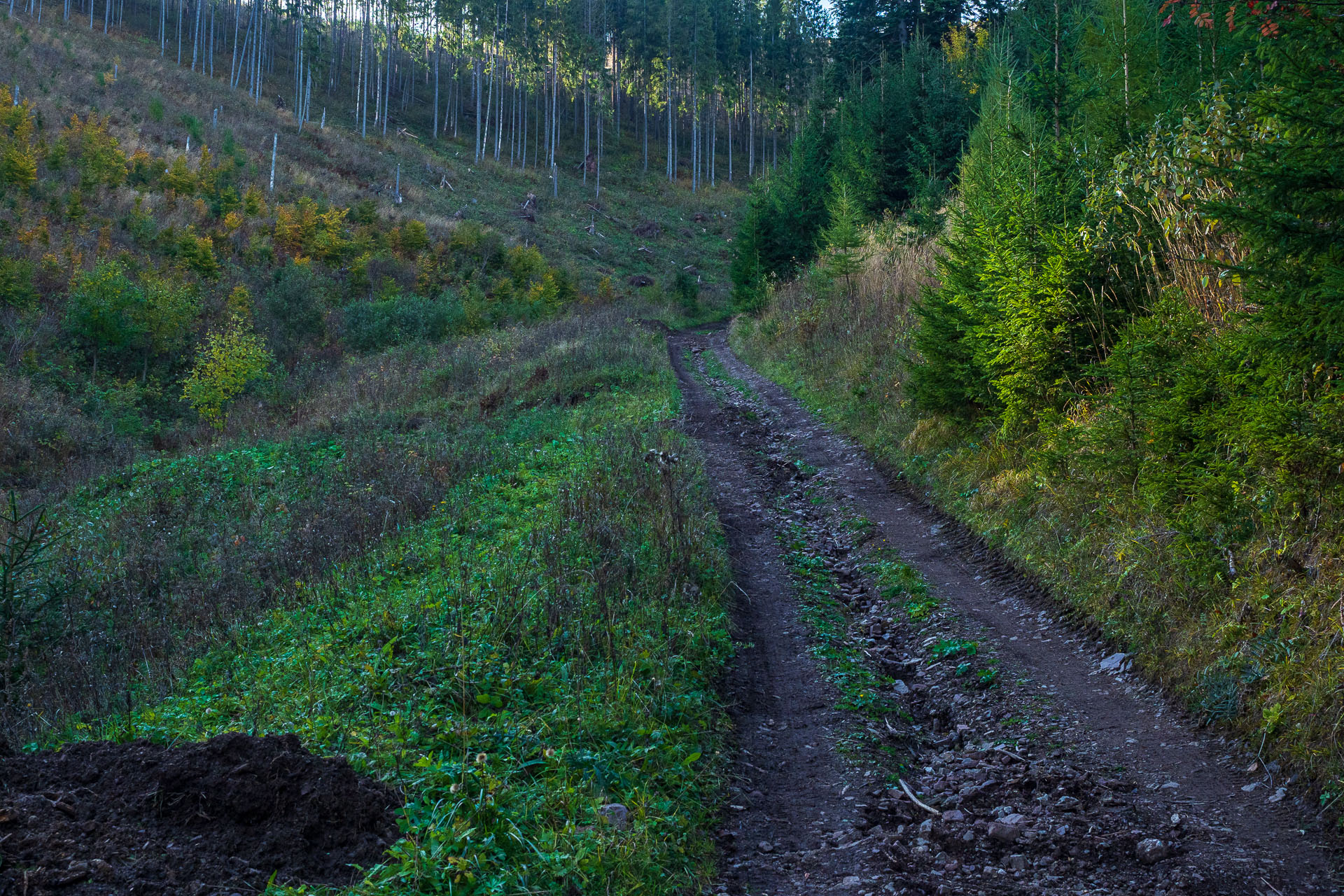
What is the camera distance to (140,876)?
3211 mm

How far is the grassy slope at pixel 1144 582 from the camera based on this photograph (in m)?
4.53

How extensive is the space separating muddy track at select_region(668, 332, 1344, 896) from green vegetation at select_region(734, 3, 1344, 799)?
37 cm

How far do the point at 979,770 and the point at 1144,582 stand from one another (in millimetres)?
2399

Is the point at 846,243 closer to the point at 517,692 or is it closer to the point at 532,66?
the point at 517,692

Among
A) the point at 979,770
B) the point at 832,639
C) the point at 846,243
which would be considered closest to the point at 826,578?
the point at 832,639

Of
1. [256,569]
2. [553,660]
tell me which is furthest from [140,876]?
[256,569]

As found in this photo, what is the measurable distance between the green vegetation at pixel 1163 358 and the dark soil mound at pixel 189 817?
4.96 m

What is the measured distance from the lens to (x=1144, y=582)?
6195 mm

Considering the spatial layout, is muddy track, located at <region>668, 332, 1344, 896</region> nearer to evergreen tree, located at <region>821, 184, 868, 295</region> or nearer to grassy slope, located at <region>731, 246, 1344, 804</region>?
grassy slope, located at <region>731, 246, 1344, 804</region>

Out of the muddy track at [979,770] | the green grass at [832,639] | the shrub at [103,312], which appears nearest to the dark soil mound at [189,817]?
the muddy track at [979,770]

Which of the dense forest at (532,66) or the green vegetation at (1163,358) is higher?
the dense forest at (532,66)

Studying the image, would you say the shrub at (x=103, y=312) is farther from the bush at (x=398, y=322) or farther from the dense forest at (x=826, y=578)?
the bush at (x=398, y=322)

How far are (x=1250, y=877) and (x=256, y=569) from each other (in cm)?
926

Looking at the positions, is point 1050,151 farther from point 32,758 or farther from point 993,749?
point 32,758
